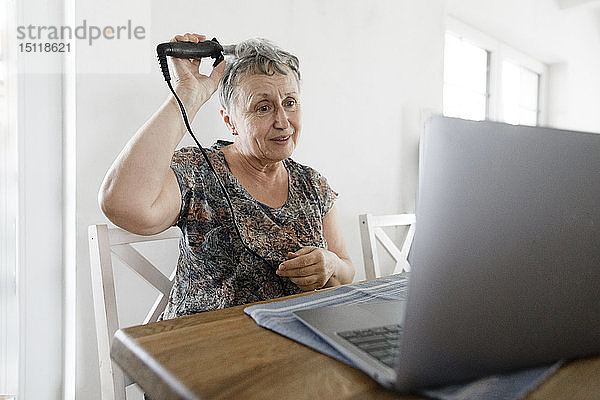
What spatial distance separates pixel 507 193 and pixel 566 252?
105 mm

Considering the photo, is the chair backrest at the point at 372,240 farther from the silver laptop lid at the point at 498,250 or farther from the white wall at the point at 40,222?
the silver laptop lid at the point at 498,250

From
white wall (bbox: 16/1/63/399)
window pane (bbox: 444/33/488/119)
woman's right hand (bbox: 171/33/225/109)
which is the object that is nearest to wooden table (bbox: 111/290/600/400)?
woman's right hand (bbox: 171/33/225/109)

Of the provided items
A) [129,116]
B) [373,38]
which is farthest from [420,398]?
[373,38]

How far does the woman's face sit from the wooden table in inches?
28.0

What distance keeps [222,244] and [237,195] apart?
0.13 meters

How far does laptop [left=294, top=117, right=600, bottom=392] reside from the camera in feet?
1.14

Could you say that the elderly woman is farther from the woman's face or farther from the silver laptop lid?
the silver laptop lid

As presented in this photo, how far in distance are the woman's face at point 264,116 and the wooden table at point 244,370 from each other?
0.71m

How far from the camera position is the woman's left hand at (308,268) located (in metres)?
0.98

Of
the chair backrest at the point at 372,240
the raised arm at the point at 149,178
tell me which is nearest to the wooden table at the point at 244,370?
the raised arm at the point at 149,178

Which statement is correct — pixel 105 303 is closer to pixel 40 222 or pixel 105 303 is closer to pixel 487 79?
pixel 40 222

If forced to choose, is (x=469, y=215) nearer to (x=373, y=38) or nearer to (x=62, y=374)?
(x=62, y=374)

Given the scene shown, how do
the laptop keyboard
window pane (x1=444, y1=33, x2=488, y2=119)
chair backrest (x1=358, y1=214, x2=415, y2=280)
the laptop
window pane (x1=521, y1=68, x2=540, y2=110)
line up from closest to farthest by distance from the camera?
the laptop < the laptop keyboard < chair backrest (x1=358, y1=214, x2=415, y2=280) < window pane (x1=444, y1=33, x2=488, y2=119) < window pane (x1=521, y1=68, x2=540, y2=110)

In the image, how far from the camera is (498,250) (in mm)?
381
